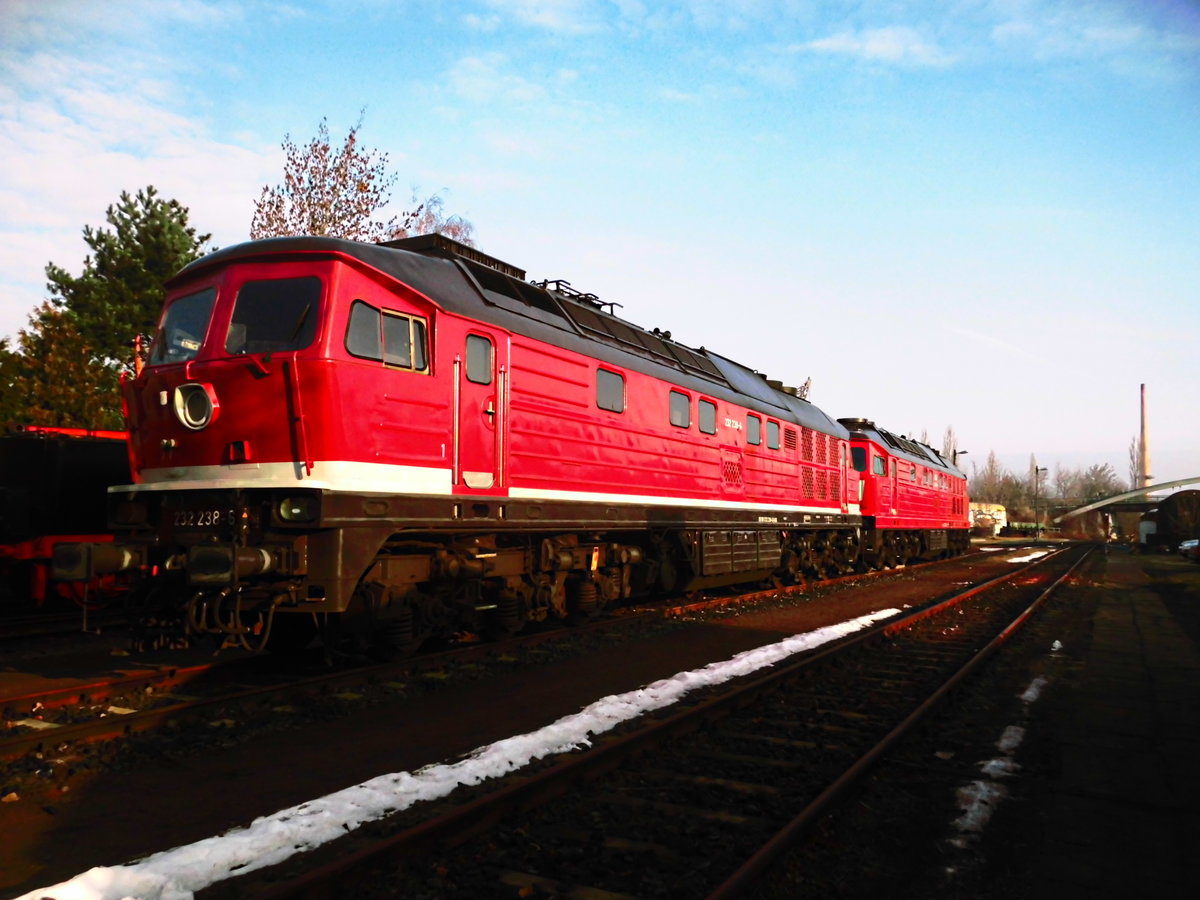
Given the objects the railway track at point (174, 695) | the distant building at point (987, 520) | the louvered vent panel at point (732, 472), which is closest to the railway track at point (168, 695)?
the railway track at point (174, 695)

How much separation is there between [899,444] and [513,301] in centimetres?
2089

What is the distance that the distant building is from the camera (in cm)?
8426

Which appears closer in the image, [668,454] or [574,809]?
[574,809]

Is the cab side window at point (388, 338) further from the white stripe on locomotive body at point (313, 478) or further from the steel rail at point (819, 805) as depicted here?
the steel rail at point (819, 805)

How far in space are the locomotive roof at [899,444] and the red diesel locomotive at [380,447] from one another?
45.8ft

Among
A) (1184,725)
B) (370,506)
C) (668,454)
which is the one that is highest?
(668,454)

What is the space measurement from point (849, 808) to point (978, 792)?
40.4 inches

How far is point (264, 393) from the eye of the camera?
24.8ft

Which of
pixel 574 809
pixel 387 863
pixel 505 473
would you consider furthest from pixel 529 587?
pixel 387 863

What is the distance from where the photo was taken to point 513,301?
33.0 feet

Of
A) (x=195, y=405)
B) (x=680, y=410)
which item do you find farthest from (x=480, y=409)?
(x=680, y=410)

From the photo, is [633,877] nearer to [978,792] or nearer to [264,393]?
[978,792]

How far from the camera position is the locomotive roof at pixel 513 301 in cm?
820

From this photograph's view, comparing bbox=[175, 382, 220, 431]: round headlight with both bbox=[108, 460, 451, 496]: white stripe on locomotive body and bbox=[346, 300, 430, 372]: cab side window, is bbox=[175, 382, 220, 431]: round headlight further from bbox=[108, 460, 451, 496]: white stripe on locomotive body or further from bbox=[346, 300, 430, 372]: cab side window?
bbox=[346, 300, 430, 372]: cab side window
